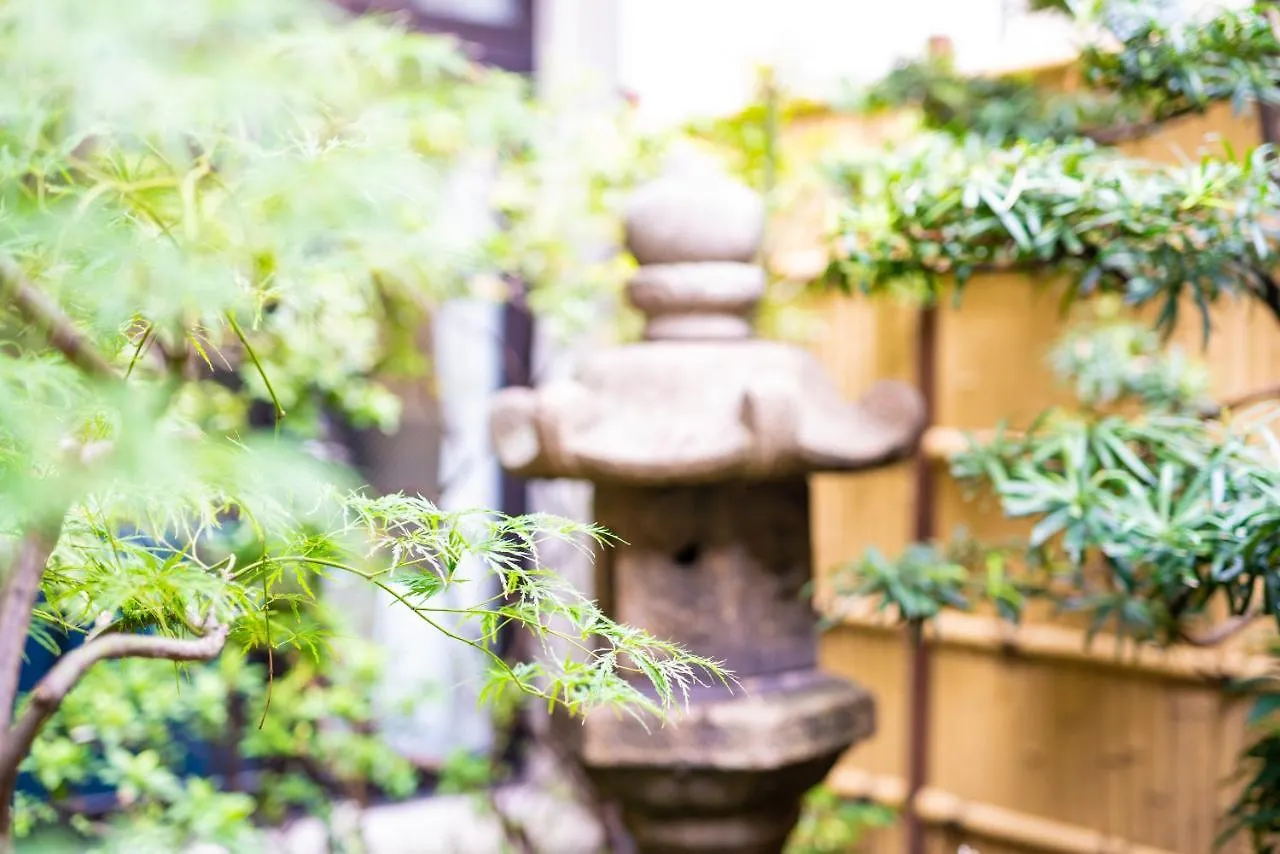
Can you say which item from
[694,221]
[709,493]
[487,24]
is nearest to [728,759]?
[709,493]

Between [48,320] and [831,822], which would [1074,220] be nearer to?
[48,320]

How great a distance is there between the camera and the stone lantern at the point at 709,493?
1.75 m

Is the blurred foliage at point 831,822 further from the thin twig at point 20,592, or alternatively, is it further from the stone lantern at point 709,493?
the thin twig at point 20,592

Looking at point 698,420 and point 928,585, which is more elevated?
A: point 698,420

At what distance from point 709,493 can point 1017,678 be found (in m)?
1.00

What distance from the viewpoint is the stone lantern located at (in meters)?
1.75

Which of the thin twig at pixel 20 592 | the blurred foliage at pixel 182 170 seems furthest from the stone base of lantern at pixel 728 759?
the thin twig at pixel 20 592

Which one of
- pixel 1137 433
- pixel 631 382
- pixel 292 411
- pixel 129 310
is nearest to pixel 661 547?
pixel 631 382

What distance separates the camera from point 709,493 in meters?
1.89

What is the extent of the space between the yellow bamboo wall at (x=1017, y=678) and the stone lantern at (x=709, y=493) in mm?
466

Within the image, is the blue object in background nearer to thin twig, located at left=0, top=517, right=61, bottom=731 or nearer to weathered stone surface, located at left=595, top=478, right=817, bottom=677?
weathered stone surface, located at left=595, top=478, right=817, bottom=677

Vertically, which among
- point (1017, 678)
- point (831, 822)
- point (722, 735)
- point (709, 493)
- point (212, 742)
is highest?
point (709, 493)

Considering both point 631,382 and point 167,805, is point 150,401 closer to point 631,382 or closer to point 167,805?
point 631,382

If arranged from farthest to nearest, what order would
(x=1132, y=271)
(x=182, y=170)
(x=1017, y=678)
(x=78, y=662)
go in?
(x=1017, y=678) < (x=1132, y=271) < (x=182, y=170) < (x=78, y=662)
